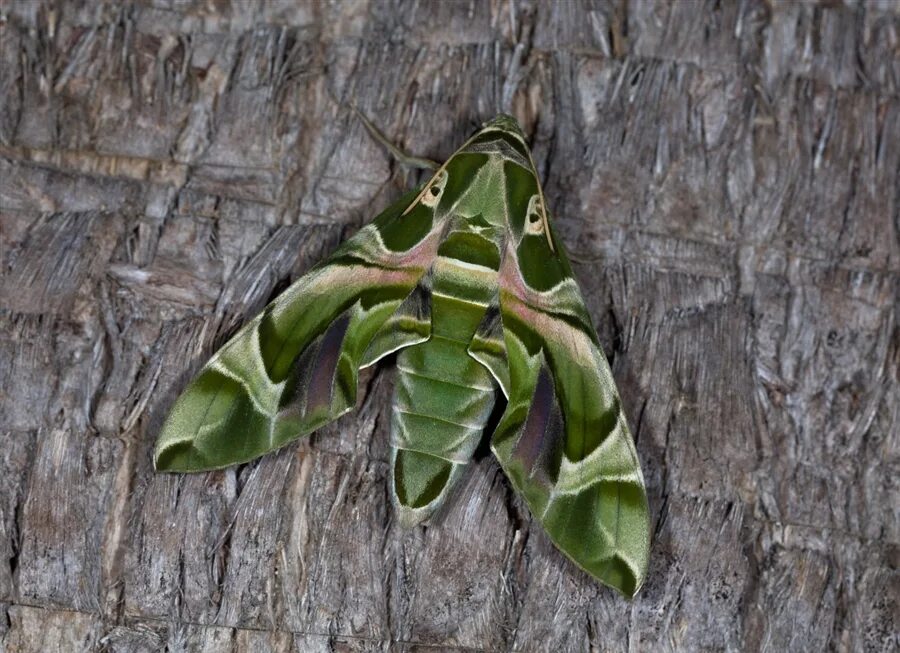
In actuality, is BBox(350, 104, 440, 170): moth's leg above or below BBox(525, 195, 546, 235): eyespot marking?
above

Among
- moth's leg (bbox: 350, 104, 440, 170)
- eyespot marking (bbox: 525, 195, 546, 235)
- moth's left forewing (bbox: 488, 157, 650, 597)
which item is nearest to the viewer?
moth's left forewing (bbox: 488, 157, 650, 597)

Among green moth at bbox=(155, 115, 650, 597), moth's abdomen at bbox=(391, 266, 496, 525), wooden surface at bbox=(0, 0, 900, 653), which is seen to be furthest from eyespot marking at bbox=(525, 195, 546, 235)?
moth's abdomen at bbox=(391, 266, 496, 525)

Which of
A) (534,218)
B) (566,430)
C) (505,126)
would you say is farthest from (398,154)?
(566,430)

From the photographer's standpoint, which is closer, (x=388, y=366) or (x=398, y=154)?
(x=388, y=366)

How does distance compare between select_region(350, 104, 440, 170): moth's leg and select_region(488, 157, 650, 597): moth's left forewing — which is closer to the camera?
select_region(488, 157, 650, 597): moth's left forewing

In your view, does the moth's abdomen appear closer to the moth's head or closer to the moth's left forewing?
the moth's left forewing

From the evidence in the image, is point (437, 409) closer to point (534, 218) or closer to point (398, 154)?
point (534, 218)

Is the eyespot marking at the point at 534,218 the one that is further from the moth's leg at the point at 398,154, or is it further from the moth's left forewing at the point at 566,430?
the moth's leg at the point at 398,154
